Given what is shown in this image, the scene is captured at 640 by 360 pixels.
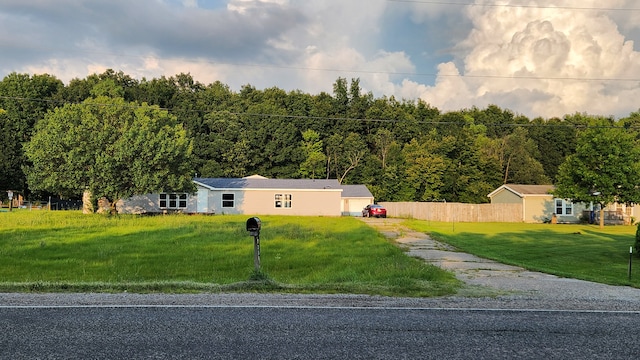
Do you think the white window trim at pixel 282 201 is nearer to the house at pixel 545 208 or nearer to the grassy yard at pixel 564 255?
the house at pixel 545 208

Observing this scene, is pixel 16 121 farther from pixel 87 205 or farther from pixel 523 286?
pixel 523 286

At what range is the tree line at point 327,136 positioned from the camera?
203 ft

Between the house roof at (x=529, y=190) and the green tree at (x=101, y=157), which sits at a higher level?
the green tree at (x=101, y=157)

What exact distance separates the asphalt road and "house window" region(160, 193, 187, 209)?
129 feet

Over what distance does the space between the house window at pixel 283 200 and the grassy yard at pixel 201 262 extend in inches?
774

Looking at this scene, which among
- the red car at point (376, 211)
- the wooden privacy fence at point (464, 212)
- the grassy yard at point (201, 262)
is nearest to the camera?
the grassy yard at point (201, 262)

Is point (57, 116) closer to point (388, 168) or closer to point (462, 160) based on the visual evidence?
point (388, 168)

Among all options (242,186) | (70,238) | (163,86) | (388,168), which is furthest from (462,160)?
(70,238)

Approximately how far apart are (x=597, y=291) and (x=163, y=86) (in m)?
72.3

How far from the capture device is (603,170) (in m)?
40.9

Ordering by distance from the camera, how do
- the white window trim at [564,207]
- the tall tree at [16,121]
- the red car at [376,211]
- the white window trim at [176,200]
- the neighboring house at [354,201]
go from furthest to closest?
1. the tall tree at [16,121]
2. the neighboring house at [354,201]
3. the red car at [376,211]
4. the white window trim at [564,207]
5. the white window trim at [176,200]

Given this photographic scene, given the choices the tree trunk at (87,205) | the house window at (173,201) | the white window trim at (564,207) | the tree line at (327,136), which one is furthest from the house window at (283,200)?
the white window trim at (564,207)

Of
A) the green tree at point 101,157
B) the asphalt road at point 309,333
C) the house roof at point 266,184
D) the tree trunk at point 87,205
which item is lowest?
the asphalt road at point 309,333

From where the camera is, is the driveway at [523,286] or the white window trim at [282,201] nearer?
the driveway at [523,286]
